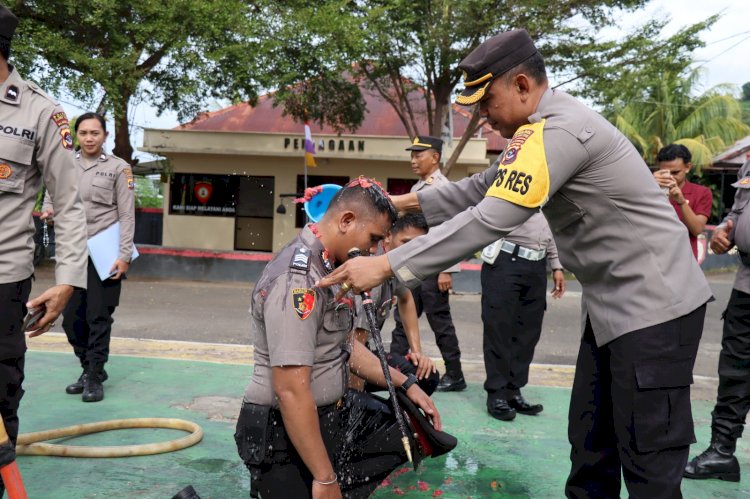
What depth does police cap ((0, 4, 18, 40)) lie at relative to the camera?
106 inches

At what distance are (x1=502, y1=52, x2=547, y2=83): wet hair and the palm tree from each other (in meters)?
24.8

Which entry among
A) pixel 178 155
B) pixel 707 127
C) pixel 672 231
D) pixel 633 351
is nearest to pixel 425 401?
pixel 633 351

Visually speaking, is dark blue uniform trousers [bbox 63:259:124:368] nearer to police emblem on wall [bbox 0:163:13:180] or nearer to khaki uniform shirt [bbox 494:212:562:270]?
police emblem on wall [bbox 0:163:13:180]

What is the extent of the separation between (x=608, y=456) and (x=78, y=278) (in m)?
2.21

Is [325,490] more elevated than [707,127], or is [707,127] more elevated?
[707,127]

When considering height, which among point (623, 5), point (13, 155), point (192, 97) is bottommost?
point (13, 155)

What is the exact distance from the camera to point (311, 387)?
2631mm

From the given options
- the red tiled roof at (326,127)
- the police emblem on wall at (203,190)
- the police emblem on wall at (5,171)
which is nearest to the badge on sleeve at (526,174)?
the police emblem on wall at (5,171)

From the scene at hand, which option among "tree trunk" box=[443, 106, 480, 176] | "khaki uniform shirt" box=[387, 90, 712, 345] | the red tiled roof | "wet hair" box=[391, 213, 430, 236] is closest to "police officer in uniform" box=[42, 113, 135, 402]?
"wet hair" box=[391, 213, 430, 236]

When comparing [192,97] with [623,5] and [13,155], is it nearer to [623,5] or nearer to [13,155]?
[623,5]

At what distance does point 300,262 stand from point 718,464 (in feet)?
→ 8.99

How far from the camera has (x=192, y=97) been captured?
1512cm

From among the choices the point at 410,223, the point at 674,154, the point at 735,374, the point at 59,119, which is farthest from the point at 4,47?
the point at 674,154

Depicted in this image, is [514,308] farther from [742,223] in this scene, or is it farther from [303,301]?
[303,301]
